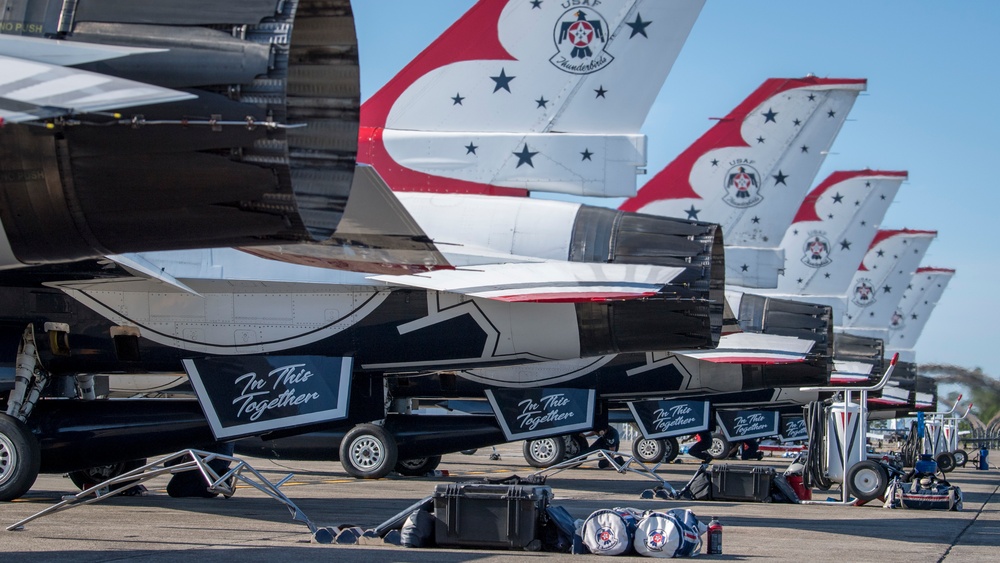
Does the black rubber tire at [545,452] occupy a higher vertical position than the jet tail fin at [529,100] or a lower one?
lower

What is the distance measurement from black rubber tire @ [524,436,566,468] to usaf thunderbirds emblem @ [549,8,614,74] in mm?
15416

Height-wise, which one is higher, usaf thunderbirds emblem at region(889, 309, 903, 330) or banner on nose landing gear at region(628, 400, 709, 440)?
usaf thunderbirds emblem at region(889, 309, 903, 330)

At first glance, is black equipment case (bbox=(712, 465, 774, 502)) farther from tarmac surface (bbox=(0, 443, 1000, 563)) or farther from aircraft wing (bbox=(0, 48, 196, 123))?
aircraft wing (bbox=(0, 48, 196, 123))

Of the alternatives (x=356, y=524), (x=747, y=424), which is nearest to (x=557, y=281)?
(x=356, y=524)

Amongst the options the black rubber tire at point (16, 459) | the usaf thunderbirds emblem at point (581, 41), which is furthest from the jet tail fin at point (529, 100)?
the black rubber tire at point (16, 459)

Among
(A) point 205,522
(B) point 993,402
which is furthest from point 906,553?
(B) point 993,402

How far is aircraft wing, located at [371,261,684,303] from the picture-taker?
10.9 meters

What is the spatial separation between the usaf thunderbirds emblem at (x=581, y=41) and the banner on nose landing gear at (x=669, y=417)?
10.6 m

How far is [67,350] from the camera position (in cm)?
1248

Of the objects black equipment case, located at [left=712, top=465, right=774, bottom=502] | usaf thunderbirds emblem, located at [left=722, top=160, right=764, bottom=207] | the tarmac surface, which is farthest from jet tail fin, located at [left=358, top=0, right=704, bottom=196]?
usaf thunderbirds emblem, located at [left=722, top=160, right=764, bottom=207]

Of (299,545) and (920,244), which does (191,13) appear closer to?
(299,545)

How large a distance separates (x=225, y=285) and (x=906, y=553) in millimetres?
7575

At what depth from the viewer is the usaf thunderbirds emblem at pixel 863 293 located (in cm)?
3856

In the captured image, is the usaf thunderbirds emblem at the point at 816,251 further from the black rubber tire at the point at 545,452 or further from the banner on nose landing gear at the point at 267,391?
the banner on nose landing gear at the point at 267,391
